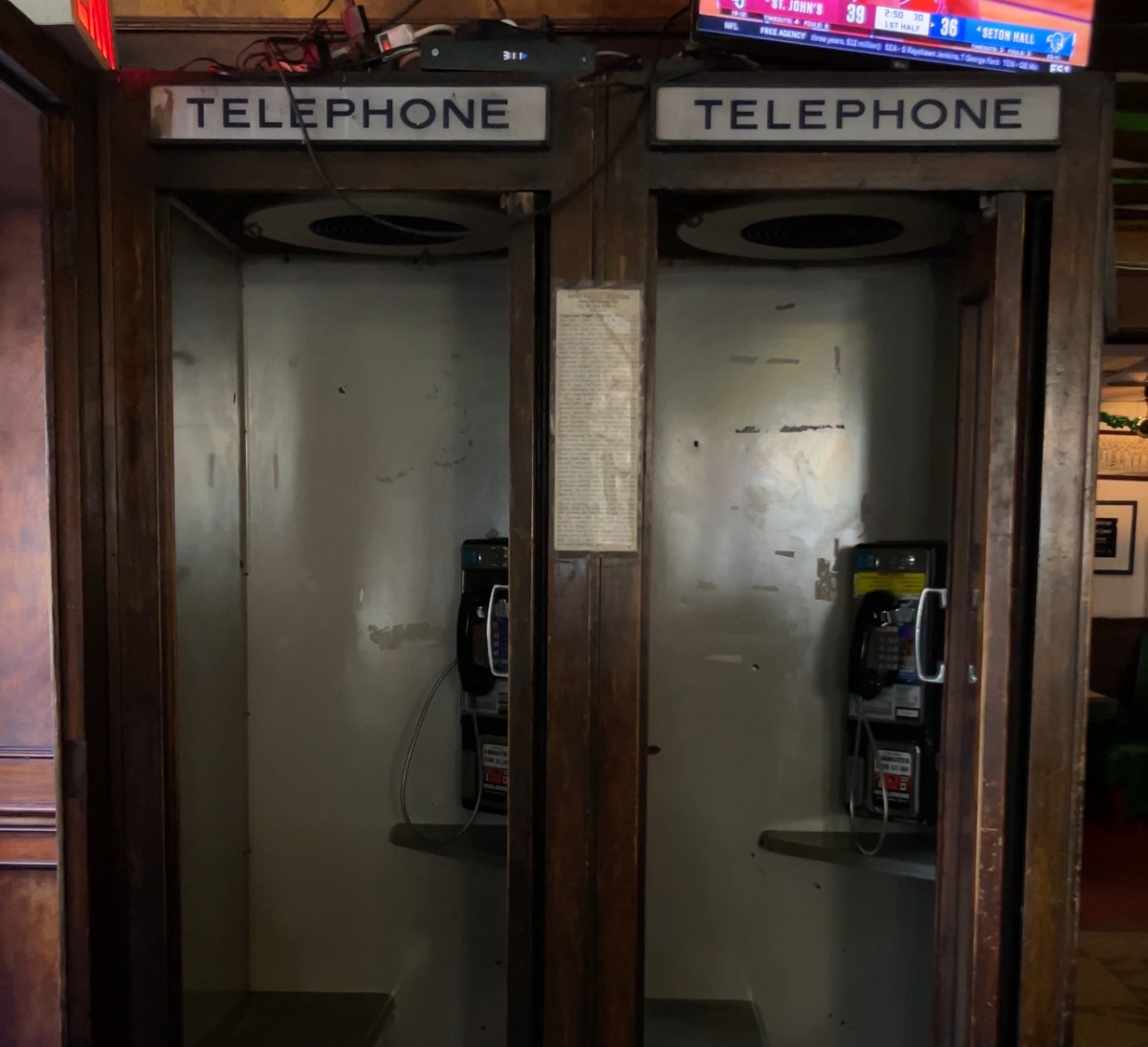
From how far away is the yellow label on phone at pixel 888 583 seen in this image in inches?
79.7

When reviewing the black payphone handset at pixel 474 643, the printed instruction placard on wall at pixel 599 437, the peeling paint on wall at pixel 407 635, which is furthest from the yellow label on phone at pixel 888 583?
the peeling paint on wall at pixel 407 635

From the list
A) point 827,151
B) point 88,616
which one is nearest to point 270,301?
point 88,616

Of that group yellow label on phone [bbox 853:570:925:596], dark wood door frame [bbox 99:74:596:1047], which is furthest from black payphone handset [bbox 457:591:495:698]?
yellow label on phone [bbox 853:570:925:596]

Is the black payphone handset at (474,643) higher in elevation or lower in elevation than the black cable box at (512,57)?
lower

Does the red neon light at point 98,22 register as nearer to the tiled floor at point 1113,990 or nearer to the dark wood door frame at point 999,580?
the dark wood door frame at point 999,580

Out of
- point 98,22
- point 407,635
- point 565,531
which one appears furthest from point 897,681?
point 98,22

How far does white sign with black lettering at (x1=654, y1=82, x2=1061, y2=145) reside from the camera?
1487mm

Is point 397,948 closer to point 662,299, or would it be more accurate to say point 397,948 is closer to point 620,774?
point 620,774

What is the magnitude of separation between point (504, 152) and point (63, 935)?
5.24 feet

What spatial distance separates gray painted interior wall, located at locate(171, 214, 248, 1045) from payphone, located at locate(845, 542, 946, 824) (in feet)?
5.06

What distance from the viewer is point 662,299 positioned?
7.13ft

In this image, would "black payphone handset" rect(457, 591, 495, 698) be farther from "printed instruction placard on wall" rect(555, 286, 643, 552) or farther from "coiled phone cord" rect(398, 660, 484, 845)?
"printed instruction placard on wall" rect(555, 286, 643, 552)

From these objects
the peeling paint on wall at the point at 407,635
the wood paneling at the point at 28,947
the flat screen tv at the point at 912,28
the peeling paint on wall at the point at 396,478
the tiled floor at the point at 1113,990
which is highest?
the flat screen tv at the point at 912,28

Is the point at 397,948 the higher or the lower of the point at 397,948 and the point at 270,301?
the lower
